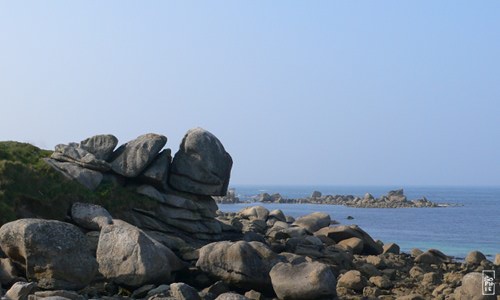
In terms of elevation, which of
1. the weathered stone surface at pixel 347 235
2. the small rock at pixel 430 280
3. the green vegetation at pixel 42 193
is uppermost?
the green vegetation at pixel 42 193

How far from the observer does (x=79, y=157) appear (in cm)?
3356

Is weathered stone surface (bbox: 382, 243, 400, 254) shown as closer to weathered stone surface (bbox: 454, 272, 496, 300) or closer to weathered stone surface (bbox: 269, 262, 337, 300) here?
weathered stone surface (bbox: 454, 272, 496, 300)

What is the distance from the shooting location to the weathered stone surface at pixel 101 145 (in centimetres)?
3381

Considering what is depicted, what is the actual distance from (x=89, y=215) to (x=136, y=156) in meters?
4.57

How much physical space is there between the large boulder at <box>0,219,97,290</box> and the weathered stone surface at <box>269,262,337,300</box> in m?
5.90

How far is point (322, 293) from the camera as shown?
23.6m

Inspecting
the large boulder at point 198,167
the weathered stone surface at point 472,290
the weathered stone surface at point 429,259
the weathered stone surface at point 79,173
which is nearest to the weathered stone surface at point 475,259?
the weathered stone surface at point 429,259

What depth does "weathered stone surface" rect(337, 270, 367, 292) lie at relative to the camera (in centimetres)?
2742

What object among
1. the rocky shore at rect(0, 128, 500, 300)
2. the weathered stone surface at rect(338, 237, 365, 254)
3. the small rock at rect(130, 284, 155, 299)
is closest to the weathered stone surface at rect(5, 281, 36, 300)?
the rocky shore at rect(0, 128, 500, 300)

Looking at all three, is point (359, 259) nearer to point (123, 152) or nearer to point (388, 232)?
point (123, 152)

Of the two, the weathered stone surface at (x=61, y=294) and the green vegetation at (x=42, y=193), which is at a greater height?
the green vegetation at (x=42, y=193)

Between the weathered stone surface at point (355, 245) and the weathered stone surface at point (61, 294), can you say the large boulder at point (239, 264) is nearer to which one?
the weathered stone surface at point (61, 294)

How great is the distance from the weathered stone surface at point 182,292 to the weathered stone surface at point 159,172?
11442mm

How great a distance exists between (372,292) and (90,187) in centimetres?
1313
